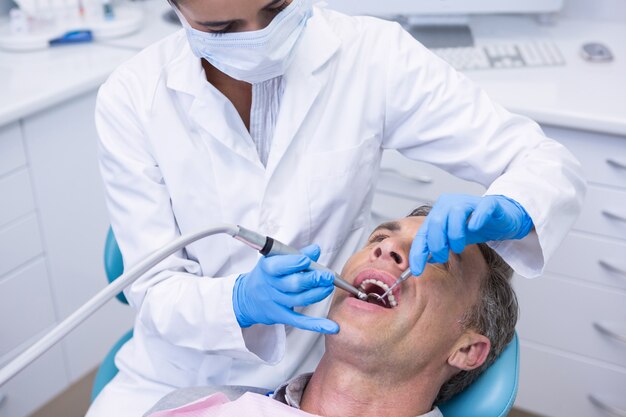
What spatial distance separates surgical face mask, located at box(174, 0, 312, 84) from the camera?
4.14ft

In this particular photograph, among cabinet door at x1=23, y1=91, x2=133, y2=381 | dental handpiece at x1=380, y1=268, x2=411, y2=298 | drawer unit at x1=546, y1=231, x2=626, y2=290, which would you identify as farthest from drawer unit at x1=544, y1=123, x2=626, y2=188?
cabinet door at x1=23, y1=91, x2=133, y2=381

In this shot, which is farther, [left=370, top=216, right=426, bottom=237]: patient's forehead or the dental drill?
[left=370, top=216, right=426, bottom=237]: patient's forehead

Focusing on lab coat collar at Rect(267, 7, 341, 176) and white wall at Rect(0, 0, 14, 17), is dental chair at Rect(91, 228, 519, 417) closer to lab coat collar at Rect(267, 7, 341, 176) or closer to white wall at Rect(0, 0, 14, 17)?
lab coat collar at Rect(267, 7, 341, 176)

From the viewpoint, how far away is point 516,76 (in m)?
2.16

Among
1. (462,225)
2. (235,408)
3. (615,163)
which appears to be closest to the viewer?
(462,225)

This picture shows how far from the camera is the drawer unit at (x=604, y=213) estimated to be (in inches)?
78.0

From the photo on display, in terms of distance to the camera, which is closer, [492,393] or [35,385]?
[492,393]

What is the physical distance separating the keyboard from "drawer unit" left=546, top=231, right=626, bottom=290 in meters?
0.49

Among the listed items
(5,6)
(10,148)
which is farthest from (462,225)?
(5,6)

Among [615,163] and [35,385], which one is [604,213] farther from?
[35,385]

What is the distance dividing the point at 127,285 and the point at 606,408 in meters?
1.56

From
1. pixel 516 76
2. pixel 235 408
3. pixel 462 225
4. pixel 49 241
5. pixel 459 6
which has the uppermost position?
pixel 462 225

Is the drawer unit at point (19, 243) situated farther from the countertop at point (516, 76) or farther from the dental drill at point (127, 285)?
the dental drill at point (127, 285)

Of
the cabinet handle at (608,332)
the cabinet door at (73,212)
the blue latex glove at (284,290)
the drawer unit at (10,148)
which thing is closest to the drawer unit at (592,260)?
the cabinet handle at (608,332)
